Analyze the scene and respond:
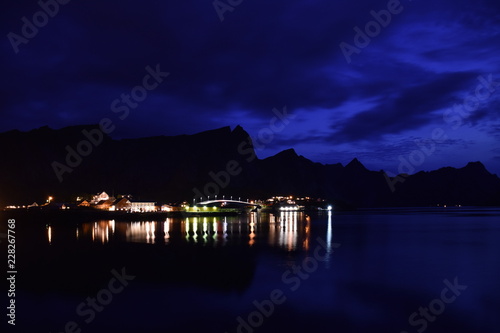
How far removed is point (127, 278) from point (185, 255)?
9.59 m

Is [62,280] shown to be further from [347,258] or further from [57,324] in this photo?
[347,258]

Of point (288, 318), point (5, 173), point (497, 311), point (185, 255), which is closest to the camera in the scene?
point (288, 318)

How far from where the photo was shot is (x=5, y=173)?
197 m

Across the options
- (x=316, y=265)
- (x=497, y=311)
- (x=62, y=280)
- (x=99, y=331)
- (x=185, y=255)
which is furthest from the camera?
(x=185, y=255)

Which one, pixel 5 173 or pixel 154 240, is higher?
pixel 5 173

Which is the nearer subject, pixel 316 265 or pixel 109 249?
pixel 316 265

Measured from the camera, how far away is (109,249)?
34531 millimetres

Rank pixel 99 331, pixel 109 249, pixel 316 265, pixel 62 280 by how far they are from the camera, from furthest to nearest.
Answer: pixel 109 249 → pixel 316 265 → pixel 62 280 → pixel 99 331

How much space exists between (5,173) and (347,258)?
687 ft

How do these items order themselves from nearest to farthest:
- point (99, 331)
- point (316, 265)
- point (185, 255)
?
1. point (99, 331)
2. point (316, 265)
3. point (185, 255)

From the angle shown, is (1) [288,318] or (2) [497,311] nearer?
(1) [288,318]

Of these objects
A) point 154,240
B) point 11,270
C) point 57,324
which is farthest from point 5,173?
point 57,324

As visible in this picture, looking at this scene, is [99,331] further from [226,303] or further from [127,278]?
[127,278]

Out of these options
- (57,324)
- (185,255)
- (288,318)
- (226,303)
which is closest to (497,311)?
(288,318)
